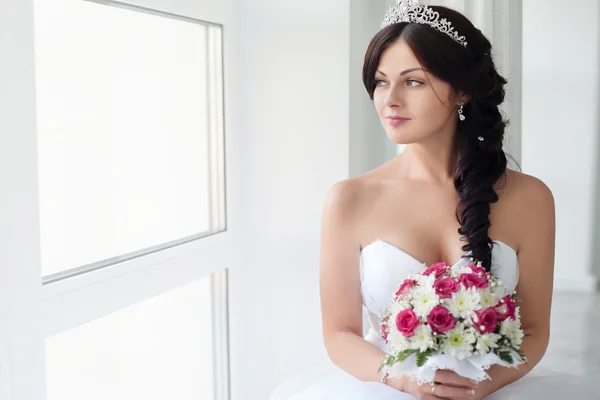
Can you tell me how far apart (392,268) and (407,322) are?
39 centimetres

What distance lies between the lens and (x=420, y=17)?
6.56ft

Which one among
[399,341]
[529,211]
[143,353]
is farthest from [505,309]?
[143,353]

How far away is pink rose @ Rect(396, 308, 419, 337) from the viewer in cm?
163

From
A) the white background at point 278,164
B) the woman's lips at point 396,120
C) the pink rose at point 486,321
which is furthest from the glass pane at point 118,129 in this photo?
the pink rose at point 486,321

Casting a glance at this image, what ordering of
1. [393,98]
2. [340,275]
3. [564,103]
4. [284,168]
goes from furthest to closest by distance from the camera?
[564,103] → [284,168] → [340,275] → [393,98]

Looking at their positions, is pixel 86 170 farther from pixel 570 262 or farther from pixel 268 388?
pixel 570 262

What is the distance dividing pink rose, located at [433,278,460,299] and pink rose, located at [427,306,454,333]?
45 millimetres

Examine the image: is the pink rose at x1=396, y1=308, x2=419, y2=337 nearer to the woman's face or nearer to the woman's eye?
the woman's face

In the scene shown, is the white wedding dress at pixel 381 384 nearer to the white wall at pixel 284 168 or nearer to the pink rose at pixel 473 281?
the pink rose at pixel 473 281

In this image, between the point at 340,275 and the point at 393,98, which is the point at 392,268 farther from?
the point at 393,98

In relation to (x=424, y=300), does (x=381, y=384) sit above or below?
below

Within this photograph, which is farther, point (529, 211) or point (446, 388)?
point (529, 211)

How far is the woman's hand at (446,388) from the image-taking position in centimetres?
174

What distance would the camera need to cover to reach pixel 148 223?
7.63 feet
